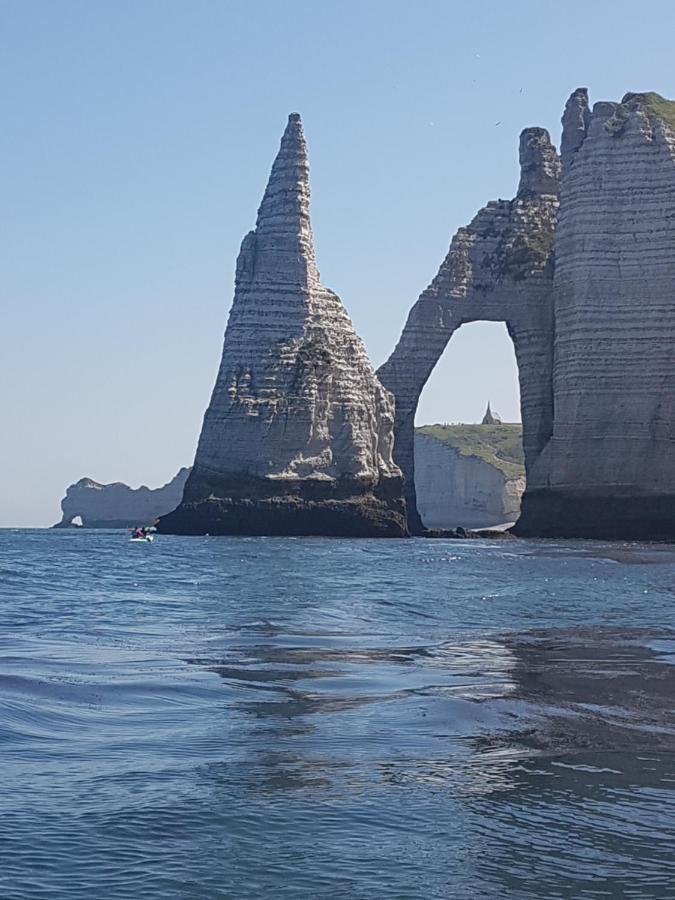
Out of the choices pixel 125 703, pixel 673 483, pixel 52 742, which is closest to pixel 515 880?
pixel 52 742

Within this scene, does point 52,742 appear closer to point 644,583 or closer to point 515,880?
point 515,880

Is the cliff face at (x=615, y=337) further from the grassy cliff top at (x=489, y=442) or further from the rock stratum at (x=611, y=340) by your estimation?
the grassy cliff top at (x=489, y=442)

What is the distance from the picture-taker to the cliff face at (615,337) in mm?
84000

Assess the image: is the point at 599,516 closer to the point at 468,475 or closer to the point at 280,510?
the point at 280,510

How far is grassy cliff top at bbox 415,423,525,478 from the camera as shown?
150 metres

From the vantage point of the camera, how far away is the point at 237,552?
196ft

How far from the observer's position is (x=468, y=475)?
152 meters

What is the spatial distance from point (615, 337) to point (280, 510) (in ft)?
74.9

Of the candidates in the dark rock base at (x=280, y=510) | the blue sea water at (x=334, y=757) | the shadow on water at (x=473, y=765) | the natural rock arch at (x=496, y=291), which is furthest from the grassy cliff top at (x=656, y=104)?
the shadow on water at (x=473, y=765)

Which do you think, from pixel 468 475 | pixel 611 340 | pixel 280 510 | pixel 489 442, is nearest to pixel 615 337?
pixel 611 340

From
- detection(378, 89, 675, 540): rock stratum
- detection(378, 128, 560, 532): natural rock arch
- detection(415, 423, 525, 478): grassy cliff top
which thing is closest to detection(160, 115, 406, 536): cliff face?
detection(378, 128, 560, 532): natural rock arch

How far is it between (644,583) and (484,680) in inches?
928

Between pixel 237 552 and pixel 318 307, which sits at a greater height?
pixel 318 307

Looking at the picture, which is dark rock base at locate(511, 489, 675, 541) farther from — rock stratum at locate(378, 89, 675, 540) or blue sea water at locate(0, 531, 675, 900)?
blue sea water at locate(0, 531, 675, 900)
